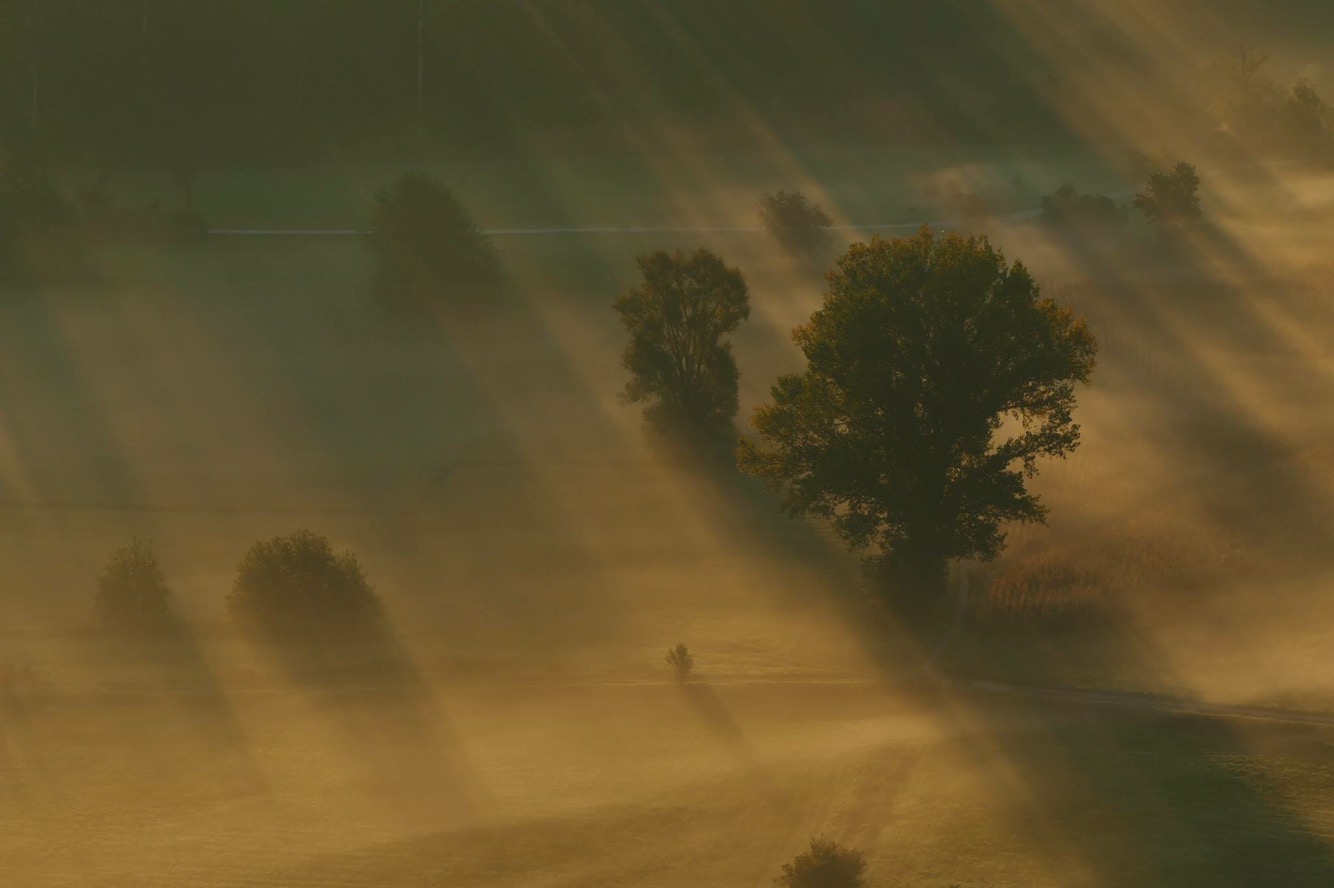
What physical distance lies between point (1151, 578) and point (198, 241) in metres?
76.7

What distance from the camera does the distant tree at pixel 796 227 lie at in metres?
84.2

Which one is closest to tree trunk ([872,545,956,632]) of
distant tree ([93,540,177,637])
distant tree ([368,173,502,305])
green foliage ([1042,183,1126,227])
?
distant tree ([93,540,177,637])

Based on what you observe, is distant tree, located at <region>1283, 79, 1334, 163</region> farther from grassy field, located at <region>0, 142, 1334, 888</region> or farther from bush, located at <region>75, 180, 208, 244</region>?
bush, located at <region>75, 180, 208, 244</region>

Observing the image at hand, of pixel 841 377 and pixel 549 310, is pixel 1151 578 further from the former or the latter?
pixel 549 310

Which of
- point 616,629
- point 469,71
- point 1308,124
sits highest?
point 469,71

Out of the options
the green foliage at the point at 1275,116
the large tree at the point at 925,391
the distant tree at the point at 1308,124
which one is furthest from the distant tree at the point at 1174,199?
the large tree at the point at 925,391

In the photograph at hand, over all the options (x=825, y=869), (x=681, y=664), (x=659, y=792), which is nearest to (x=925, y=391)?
(x=681, y=664)

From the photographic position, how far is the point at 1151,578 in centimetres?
3625

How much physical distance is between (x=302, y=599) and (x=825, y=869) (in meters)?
20.9

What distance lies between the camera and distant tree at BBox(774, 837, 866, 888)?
2277cm

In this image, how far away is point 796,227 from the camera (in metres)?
84.6

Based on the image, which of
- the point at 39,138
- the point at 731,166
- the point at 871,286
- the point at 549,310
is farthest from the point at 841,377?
the point at 39,138

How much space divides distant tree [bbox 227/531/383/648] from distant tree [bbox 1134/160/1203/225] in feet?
198

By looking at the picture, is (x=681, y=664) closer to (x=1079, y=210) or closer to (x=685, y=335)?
(x=685, y=335)
